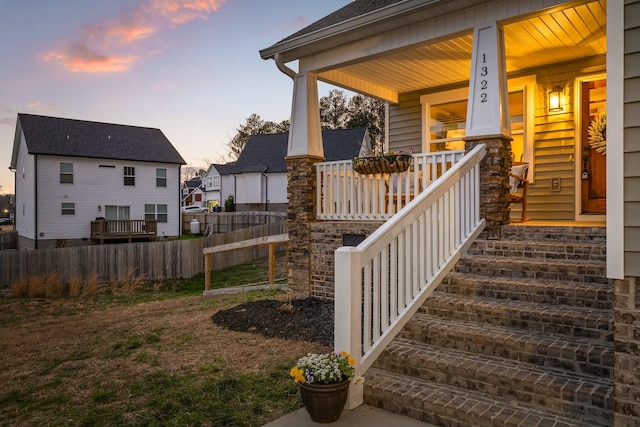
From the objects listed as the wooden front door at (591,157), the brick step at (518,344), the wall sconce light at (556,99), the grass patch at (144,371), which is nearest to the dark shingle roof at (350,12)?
the wall sconce light at (556,99)

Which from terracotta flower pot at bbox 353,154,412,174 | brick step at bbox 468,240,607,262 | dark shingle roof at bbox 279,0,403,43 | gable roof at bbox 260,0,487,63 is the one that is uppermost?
dark shingle roof at bbox 279,0,403,43

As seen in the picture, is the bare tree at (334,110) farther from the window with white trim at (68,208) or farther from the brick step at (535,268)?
the brick step at (535,268)

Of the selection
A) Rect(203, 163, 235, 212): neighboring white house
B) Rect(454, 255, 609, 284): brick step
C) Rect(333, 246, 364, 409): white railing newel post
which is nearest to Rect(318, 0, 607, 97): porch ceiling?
Rect(454, 255, 609, 284): brick step

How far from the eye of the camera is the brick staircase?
277 cm

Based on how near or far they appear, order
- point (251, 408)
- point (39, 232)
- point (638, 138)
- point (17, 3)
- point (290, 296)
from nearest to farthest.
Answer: point (638, 138) < point (251, 408) < point (290, 296) < point (17, 3) < point (39, 232)

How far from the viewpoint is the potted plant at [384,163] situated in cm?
600

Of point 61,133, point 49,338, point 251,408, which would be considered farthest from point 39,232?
point 251,408

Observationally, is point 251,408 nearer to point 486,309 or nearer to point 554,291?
point 486,309

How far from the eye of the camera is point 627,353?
8.16 ft

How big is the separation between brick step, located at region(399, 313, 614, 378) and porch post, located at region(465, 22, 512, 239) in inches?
70.3

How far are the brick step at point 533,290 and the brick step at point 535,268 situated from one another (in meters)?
0.10

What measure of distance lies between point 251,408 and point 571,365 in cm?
235

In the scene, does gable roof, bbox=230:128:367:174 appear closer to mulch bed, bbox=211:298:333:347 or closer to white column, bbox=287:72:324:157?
white column, bbox=287:72:324:157

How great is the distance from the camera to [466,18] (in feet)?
17.6
